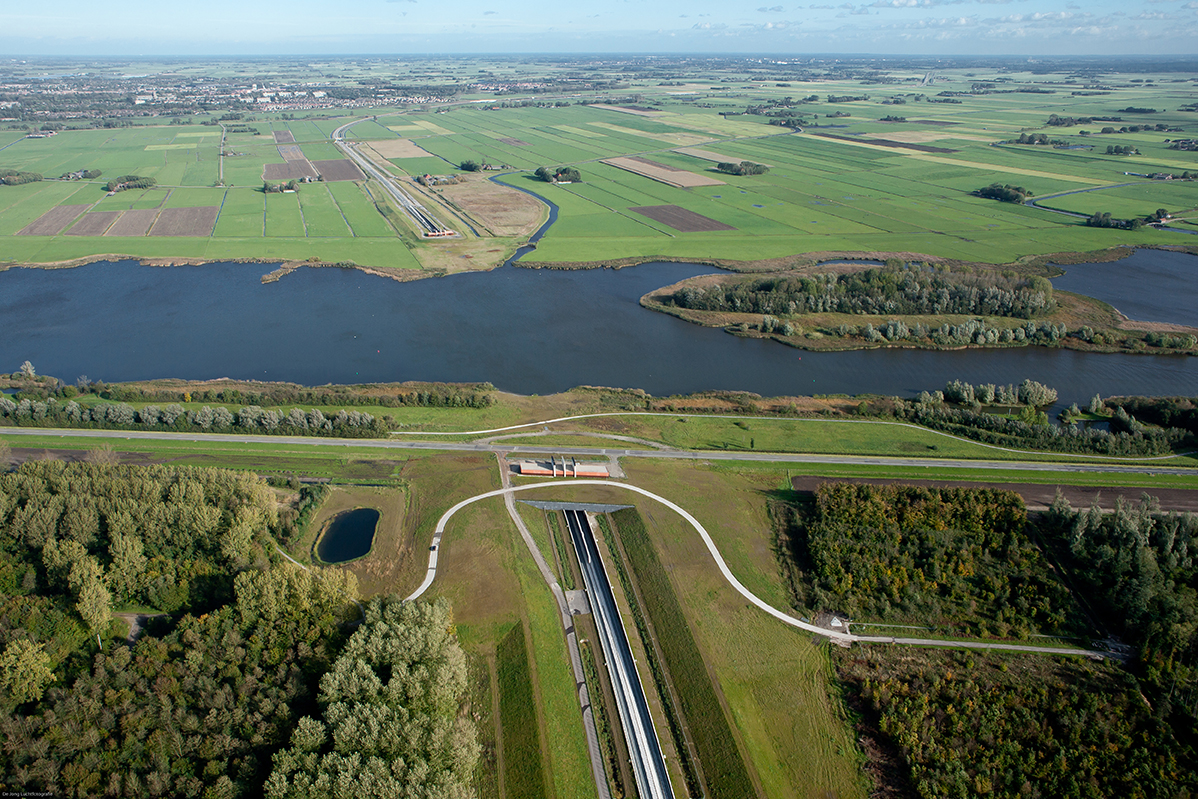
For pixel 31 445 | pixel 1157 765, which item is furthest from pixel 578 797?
pixel 31 445

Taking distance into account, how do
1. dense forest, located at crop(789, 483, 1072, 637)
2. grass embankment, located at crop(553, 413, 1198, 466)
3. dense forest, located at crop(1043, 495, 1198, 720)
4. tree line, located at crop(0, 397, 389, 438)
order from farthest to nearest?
tree line, located at crop(0, 397, 389, 438)
grass embankment, located at crop(553, 413, 1198, 466)
dense forest, located at crop(789, 483, 1072, 637)
dense forest, located at crop(1043, 495, 1198, 720)

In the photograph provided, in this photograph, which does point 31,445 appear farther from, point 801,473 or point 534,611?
point 801,473

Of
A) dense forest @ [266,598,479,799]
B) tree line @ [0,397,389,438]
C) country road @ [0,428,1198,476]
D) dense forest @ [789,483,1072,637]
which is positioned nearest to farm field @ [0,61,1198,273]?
tree line @ [0,397,389,438]

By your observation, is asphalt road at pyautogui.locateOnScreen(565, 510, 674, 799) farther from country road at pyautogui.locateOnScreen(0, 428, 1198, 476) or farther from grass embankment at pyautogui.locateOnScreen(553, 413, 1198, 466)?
grass embankment at pyautogui.locateOnScreen(553, 413, 1198, 466)

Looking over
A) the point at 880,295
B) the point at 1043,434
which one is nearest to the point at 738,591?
the point at 1043,434

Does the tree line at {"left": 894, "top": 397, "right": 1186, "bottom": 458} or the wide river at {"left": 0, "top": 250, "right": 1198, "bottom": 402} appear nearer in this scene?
the tree line at {"left": 894, "top": 397, "right": 1186, "bottom": 458}

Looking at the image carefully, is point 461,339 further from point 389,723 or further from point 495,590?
point 389,723
